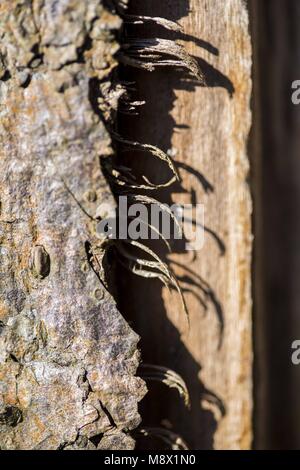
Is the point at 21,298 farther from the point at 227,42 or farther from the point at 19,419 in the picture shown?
the point at 227,42

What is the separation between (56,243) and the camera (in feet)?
3.31

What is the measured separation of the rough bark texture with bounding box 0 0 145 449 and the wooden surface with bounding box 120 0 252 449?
7.0 inches

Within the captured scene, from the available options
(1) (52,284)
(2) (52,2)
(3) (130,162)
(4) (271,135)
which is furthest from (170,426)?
(2) (52,2)

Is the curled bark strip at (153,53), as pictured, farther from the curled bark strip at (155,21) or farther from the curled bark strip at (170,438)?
the curled bark strip at (170,438)

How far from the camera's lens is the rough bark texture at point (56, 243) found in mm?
915

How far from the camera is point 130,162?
1.14m

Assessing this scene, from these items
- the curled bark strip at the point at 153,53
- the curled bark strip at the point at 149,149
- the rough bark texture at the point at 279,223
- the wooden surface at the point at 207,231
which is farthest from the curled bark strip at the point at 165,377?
the curled bark strip at the point at 153,53

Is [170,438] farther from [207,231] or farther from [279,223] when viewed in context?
[279,223]

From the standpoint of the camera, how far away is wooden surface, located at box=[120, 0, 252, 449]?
1.10m

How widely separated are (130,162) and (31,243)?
0.94 ft

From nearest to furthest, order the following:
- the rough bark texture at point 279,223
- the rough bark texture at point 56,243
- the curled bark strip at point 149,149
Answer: the rough bark texture at point 56,243, the curled bark strip at point 149,149, the rough bark texture at point 279,223

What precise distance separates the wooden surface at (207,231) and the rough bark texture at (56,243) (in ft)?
A: 0.59

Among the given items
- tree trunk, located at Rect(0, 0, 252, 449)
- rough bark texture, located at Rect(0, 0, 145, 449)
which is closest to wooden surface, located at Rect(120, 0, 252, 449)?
tree trunk, located at Rect(0, 0, 252, 449)
